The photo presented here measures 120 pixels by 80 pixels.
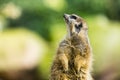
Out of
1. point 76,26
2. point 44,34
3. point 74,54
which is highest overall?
point 44,34

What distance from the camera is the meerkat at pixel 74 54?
2717 millimetres

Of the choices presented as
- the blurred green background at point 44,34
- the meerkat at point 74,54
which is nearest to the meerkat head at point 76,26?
the meerkat at point 74,54

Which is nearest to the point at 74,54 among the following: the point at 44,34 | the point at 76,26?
the point at 76,26

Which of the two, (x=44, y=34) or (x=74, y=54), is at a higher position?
(x=44, y=34)

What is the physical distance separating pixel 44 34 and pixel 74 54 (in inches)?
780

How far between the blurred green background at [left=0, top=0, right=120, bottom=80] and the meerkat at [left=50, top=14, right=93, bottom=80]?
15003 millimetres

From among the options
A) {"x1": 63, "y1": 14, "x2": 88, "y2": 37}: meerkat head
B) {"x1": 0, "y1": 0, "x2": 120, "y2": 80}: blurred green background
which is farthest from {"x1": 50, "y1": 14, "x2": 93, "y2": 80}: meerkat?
{"x1": 0, "y1": 0, "x2": 120, "y2": 80}: blurred green background

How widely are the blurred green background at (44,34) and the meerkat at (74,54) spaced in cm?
1500

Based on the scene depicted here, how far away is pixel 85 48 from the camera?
8.97 ft

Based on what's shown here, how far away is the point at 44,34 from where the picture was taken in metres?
22.5

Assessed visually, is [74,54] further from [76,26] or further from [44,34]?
[44,34]

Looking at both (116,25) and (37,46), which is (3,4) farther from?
(116,25)

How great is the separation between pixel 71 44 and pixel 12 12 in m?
16.8

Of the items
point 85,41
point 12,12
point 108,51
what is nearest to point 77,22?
point 85,41
